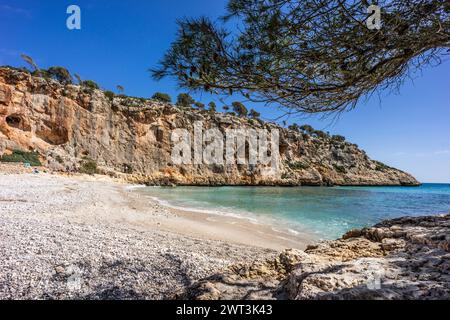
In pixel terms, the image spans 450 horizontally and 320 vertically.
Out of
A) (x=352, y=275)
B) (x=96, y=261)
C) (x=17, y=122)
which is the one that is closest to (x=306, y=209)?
(x=96, y=261)

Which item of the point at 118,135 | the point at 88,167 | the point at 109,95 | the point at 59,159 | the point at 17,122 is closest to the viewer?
the point at 17,122

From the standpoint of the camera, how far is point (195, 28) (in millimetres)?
2926

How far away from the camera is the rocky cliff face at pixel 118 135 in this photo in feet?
86.8

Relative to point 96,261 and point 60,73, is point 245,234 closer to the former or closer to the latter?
point 96,261

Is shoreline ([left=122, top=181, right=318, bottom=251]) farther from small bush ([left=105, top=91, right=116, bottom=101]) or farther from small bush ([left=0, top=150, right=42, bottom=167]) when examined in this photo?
small bush ([left=105, top=91, right=116, bottom=101])

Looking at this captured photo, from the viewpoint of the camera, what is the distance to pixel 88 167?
28.6 metres

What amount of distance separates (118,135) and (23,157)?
11068 mm

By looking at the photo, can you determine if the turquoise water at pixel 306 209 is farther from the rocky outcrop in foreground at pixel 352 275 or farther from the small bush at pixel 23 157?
the small bush at pixel 23 157

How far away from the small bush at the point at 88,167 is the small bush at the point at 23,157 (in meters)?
4.13

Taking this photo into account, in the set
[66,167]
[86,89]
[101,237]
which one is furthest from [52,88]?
[101,237]

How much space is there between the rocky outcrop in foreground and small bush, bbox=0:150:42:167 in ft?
93.0

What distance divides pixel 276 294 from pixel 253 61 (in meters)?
2.42

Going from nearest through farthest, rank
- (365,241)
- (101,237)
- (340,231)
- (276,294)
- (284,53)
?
1. (276,294)
2. (284,53)
3. (365,241)
4. (101,237)
5. (340,231)
